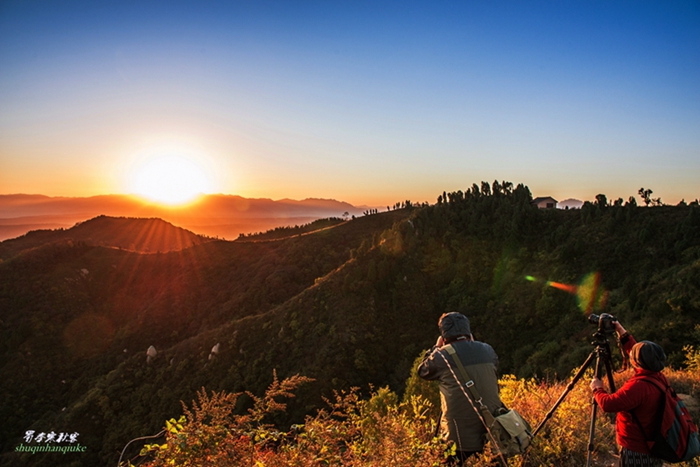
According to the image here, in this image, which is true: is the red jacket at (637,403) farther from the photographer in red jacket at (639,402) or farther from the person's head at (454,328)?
the person's head at (454,328)

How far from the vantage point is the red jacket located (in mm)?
3908

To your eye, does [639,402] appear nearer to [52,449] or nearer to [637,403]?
[637,403]

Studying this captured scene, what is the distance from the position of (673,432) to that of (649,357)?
83 cm

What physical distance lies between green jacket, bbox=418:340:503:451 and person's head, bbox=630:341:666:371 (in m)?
1.57

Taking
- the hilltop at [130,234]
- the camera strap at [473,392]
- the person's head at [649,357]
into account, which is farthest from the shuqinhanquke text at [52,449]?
the hilltop at [130,234]

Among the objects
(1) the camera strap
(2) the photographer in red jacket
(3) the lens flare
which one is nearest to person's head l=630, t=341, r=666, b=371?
(2) the photographer in red jacket

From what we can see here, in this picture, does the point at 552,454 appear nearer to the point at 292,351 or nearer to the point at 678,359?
the point at 678,359

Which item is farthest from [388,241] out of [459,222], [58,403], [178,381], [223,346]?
[58,403]

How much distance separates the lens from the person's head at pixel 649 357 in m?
3.89

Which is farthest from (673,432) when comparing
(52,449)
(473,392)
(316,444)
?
(52,449)

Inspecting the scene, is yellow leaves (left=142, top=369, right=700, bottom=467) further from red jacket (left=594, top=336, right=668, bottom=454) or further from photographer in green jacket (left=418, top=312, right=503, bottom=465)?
red jacket (left=594, top=336, right=668, bottom=454)

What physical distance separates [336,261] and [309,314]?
23.9m

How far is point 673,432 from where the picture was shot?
3832 mm

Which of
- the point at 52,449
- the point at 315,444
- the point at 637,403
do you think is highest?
the point at 637,403
